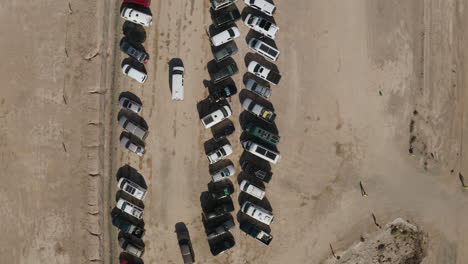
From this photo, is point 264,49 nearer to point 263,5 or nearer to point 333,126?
point 263,5

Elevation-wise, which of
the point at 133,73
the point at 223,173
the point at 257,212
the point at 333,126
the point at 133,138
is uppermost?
the point at 133,73

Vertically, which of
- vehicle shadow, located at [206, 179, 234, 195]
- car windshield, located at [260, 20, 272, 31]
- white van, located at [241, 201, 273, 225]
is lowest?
white van, located at [241, 201, 273, 225]

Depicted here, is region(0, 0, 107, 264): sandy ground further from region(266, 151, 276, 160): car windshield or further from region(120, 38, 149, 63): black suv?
region(266, 151, 276, 160): car windshield

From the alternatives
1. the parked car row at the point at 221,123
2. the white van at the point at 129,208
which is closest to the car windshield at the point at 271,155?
the parked car row at the point at 221,123

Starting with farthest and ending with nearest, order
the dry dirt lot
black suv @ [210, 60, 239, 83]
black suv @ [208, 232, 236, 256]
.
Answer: the dry dirt lot < black suv @ [208, 232, 236, 256] < black suv @ [210, 60, 239, 83]

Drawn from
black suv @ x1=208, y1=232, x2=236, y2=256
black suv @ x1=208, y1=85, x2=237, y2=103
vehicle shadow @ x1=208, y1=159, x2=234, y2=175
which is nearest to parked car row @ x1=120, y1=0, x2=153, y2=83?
black suv @ x1=208, y1=85, x2=237, y2=103

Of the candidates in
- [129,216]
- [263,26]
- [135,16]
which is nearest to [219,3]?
[263,26]

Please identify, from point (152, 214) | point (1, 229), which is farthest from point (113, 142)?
point (1, 229)
